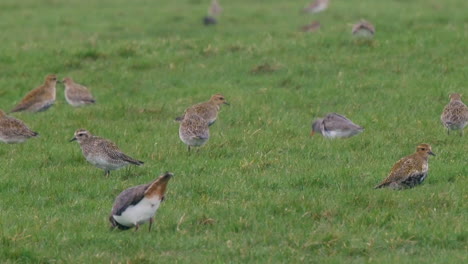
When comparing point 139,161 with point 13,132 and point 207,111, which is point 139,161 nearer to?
point 13,132

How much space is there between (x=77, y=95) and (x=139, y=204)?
34.3 ft

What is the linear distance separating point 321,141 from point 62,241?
21.2ft

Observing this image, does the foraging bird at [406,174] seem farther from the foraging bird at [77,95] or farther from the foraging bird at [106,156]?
the foraging bird at [77,95]

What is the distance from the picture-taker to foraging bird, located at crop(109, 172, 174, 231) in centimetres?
1039

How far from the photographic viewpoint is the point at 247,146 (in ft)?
51.8

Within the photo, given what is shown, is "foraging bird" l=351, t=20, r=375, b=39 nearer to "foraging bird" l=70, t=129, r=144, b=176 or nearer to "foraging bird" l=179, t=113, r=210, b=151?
"foraging bird" l=179, t=113, r=210, b=151

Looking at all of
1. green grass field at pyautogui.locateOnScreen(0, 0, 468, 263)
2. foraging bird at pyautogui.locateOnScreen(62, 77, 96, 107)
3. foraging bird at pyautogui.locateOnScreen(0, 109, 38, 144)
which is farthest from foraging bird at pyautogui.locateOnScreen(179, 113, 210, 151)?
foraging bird at pyautogui.locateOnScreen(62, 77, 96, 107)

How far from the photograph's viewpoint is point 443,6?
117 feet

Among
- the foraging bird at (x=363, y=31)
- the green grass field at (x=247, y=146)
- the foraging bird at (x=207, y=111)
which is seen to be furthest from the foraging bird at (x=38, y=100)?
the foraging bird at (x=363, y=31)

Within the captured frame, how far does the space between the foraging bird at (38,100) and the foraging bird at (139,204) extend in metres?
9.64

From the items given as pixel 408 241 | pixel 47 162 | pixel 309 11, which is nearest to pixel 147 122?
pixel 47 162

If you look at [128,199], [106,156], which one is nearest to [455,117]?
[106,156]

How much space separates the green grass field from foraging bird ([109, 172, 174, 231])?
8.6 inches

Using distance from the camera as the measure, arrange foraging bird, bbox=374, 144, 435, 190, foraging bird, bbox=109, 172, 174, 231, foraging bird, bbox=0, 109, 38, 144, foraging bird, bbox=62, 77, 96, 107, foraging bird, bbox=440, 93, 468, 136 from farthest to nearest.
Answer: foraging bird, bbox=62, 77, 96, 107 → foraging bird, bbox=0, 109, 38, 144 → foraging bird, bbox=440, 93, 468, 136 → foraging bird, bbox=374, 144, 435, 190 → foraging bird, bbox=109, 172, 174, 231
